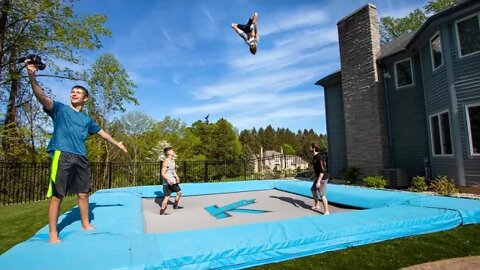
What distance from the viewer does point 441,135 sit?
404 inches

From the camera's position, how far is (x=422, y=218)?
4.30m

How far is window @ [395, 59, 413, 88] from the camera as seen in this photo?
488 inches

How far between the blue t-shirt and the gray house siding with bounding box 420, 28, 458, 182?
10.7 meters

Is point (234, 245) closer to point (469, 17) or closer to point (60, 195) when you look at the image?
point (60, 195)

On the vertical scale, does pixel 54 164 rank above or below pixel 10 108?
below

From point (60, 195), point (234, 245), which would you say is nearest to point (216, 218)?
point (234, 245)

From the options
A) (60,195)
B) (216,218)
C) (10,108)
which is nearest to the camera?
(60,195)

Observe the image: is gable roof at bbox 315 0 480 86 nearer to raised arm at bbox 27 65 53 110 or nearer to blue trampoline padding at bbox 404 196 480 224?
blue trampoline padding at bbox 404 196 480 224

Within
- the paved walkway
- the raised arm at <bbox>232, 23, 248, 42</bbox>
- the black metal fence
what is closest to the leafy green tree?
the black metal fence

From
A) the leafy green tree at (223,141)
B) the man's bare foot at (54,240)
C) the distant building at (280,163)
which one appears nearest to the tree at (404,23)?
the distant building at (280,163)

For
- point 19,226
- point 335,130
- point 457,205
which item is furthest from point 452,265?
point 335,130

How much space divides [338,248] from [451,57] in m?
9.02

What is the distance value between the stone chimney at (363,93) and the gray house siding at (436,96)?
1.86 meters

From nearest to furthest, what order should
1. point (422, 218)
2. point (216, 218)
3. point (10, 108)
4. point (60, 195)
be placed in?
point (60, 195), point (422, 218), point (216, 218), point (10, 108)
